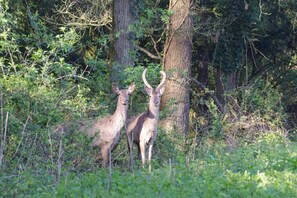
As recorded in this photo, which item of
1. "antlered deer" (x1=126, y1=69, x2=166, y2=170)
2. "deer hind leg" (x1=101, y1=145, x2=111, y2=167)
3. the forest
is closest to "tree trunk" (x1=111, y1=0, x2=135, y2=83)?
the forest

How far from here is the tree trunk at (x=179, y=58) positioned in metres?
24.0

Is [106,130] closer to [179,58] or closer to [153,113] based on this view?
[153,113]

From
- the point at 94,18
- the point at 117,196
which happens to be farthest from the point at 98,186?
the point at 94,18

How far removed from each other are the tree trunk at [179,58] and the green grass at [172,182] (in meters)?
8.57

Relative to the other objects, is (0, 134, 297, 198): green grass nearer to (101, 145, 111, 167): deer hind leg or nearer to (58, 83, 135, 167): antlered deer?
(101, 145, 111, 167): deer hind leg

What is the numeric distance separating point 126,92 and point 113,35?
21.9 ft

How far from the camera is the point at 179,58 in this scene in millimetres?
24578

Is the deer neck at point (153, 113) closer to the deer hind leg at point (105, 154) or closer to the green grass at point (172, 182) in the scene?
the deer hind leg at point (105, 154)

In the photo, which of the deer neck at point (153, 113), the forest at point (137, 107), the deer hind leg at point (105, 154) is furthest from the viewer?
the deer neck at point (153, 113)

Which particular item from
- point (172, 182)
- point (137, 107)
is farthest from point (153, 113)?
point (172, 182)

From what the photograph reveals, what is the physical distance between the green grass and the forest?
3 centimetres

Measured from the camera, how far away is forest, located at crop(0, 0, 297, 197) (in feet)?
43.1

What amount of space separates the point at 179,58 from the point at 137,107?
12.9ft

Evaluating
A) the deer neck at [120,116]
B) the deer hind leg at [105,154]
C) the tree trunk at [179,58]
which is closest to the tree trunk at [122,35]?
the tree trunk at [179,58]
